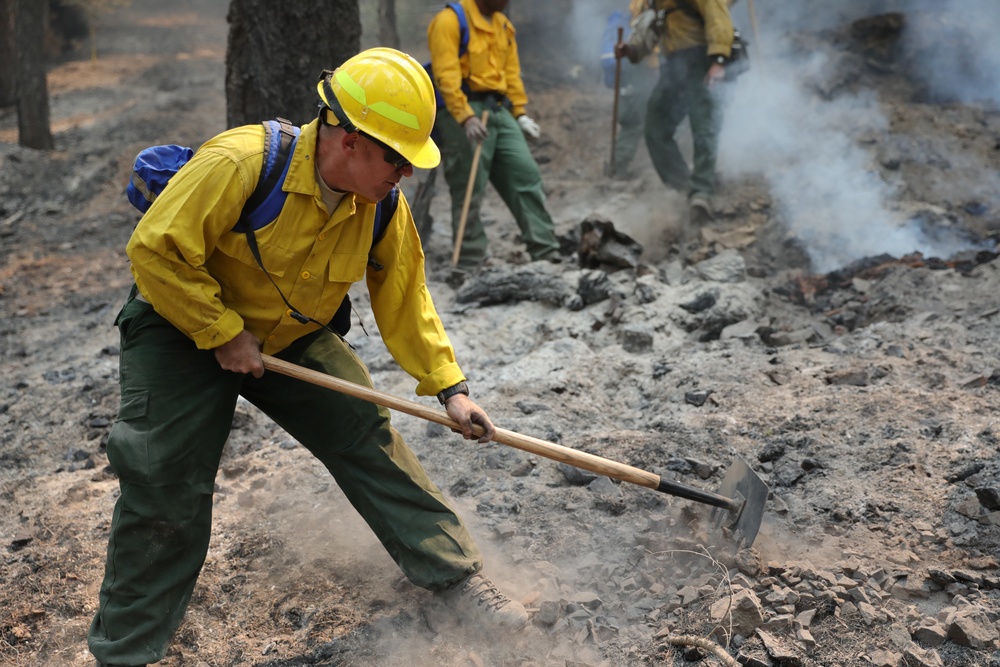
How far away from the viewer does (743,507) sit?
3.41 m

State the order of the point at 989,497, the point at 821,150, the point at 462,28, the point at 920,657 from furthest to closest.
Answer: the point at 821,150, the point at 462,28, the point at 989,497, the point at 920,657

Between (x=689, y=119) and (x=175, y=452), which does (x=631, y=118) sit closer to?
(x=689, y=119)

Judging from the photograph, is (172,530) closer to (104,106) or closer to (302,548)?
(302,548)

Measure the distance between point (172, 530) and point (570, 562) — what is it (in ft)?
5.22

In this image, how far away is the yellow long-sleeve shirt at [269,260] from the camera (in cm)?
262

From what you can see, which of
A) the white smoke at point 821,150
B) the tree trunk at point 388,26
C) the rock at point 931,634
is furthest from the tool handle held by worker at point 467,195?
the tree trunk at point 388,26

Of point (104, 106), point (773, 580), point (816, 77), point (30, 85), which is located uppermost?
point (816, 77)

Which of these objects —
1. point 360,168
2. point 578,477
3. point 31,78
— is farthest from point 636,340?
point 31,78

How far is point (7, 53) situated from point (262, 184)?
15375 mm

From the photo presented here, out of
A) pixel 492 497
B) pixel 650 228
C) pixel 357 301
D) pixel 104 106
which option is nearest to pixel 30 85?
pixel 104 106

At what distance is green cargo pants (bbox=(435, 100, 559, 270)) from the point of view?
7355 mm

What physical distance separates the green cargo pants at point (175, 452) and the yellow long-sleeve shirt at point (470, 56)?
425 centimetres

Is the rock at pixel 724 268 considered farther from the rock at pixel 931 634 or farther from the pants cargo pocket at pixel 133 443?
the pants cargo pocket at pixel 133 443

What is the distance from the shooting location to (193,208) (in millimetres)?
2604
